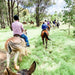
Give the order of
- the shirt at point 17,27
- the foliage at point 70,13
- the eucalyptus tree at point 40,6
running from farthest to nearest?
the eucalyptus tree at point 40,6 → the foliage at point 70,13 → the shirt at point 17,27

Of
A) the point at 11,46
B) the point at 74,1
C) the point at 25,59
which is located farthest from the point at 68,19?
the point at 11,46

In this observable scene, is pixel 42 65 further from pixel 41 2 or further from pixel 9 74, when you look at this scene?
pixel 41 2

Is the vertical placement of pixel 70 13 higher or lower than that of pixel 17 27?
higher

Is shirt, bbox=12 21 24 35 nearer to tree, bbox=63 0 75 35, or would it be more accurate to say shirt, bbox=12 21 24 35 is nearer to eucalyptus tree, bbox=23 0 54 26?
tree, bbox=63 0 75 35

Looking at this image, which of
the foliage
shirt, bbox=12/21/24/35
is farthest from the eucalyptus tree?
shirt, bbox=12/21/24/35

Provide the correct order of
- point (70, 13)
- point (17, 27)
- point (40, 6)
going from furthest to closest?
point (40, 6) < point (70, 13) < point (17, 27)

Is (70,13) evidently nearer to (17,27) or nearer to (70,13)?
(70,13)

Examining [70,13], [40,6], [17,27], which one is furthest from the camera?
[40,6]

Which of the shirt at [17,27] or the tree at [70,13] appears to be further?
the tree at [70,13]

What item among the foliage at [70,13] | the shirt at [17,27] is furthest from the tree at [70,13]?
the shirt at [17,27]

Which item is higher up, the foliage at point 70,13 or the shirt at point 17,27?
the foliage at point 70,13

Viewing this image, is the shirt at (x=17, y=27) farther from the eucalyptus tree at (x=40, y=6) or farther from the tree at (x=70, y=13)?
the eucalyptus tree at (x=40, y=6)

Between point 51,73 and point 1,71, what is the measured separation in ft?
7.37

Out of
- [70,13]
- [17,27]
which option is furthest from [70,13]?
[17,27]
